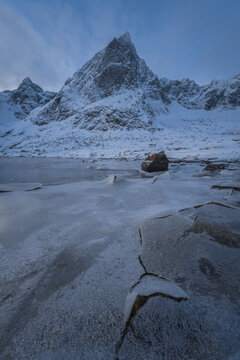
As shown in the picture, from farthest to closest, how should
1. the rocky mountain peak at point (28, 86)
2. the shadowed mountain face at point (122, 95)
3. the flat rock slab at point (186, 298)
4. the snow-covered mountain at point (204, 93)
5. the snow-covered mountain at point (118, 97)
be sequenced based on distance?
the rocky mountain peak at point (28, 86)
the snow-covered mountain at point (204, 93)
the shadowed mountain face at point (122, 95)
the snow-covered mountain at point (118, 97)
the flat rock slab at point (186, 298)

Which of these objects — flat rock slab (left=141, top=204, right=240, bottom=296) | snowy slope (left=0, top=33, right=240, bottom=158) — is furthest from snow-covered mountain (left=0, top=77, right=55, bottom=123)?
flat rock slab (left=141, top=204, right=240, bottom=296)

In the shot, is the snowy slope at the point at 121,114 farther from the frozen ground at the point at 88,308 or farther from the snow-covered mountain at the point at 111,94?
the frozen ground at the point at 88,308

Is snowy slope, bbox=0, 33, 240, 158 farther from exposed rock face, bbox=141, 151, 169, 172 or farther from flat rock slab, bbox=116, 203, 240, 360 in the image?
flat rock slab, bbox=116, 203, 240, 360

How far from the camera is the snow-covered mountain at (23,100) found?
5981cm

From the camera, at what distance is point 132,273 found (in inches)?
27.5

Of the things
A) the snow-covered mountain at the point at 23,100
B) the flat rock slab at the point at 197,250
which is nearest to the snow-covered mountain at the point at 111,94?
the flat rock slab at the point at 197,250

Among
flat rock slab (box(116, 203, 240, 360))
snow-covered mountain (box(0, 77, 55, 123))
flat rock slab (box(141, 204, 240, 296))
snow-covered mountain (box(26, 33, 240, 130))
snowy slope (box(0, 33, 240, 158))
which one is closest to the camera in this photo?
flat rock slab (box(116, 203, 240, 360))

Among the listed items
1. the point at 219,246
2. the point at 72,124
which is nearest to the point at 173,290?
the point at 219,246

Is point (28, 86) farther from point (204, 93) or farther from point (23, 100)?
point (204, 93)

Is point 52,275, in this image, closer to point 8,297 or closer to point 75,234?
point 8,297

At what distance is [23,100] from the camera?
65188mm

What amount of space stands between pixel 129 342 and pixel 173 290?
0.22m

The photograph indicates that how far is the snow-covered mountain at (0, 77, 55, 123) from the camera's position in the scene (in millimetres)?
59812

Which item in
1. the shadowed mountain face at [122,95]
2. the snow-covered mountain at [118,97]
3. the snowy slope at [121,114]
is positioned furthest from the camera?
the shadowed mountain face at [122,95]
